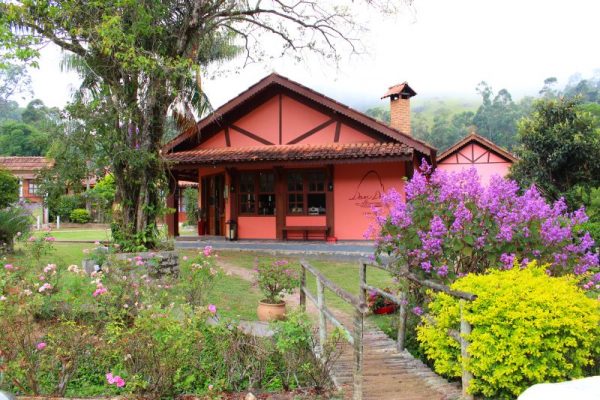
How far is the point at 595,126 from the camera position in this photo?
13461 mm

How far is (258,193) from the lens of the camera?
16938 mm

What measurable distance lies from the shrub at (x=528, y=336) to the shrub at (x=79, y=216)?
3002 cm

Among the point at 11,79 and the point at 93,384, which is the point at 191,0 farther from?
the point at 11,79

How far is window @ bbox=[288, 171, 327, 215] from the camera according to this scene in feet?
53.5

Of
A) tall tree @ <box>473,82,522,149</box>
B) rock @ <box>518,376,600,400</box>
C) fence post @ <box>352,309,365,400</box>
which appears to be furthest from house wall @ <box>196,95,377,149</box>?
tall tree @ <box>473,82,522,149</box>

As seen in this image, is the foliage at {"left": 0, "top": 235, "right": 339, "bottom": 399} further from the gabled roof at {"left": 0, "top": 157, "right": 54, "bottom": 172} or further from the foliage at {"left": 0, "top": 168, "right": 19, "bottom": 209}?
the gabled roof at {"left": 0, "top": 157, "right": 54, "bottom": 172}

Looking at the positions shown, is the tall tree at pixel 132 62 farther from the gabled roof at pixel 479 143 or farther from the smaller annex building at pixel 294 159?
the gabled roof at pixel 479 143

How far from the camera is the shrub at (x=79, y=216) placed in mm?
29875

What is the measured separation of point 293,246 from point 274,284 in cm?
841

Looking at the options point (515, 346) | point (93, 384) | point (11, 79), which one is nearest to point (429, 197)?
point (515, 346)

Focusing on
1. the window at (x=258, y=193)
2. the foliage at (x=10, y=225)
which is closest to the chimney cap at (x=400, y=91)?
the window at (x=258, y=193)

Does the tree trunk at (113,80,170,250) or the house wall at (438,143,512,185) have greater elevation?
the house wall at (438,143,512,185)

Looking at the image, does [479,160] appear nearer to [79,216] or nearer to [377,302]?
[377,302]

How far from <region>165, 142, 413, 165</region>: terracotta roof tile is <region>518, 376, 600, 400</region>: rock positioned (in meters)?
11.7
